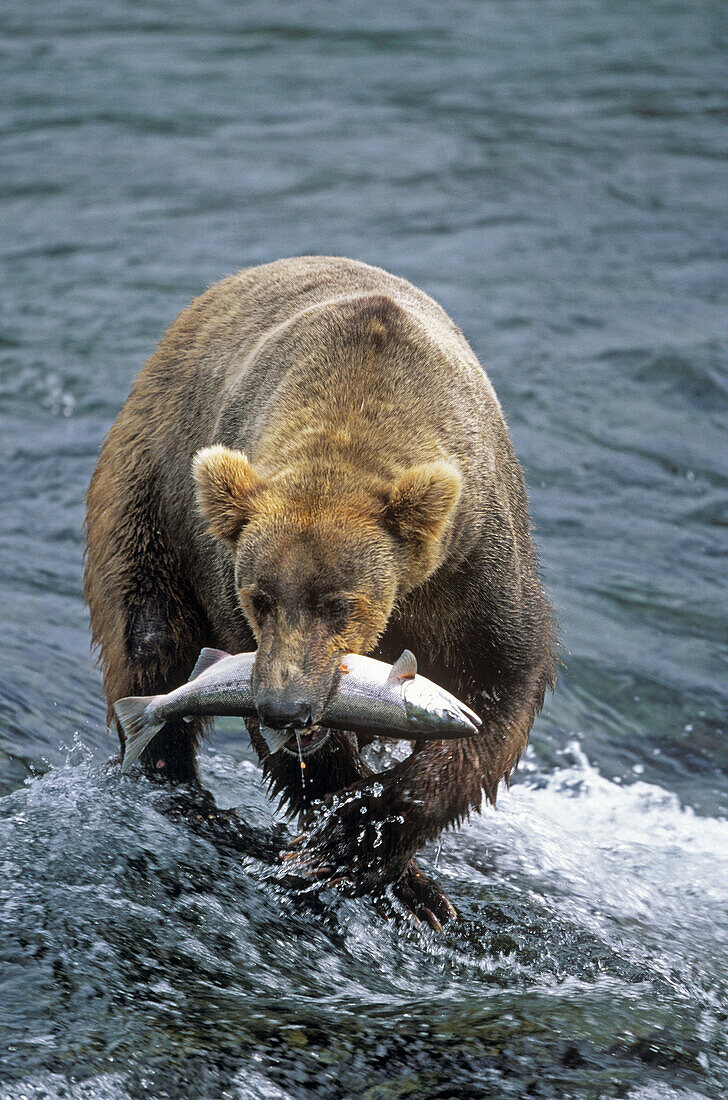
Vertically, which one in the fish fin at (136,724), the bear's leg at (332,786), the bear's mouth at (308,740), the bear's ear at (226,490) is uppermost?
the bear's ear at (226,490)

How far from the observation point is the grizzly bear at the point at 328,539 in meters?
4.39

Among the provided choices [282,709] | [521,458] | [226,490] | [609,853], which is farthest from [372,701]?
[521,458]

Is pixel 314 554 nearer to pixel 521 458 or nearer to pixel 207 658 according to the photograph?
pixel 207 658

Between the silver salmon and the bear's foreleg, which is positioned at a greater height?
the silver salmon

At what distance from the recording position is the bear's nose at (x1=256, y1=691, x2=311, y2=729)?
157 inches

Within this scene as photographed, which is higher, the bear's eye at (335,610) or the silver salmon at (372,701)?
the bear's eye at (335,610)

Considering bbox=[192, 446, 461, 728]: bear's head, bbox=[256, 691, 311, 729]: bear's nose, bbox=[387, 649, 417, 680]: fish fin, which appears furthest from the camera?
bbox=[387, 649, 417, 680]: fish fin

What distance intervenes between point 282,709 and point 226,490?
89cm

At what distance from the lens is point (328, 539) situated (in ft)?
14.2

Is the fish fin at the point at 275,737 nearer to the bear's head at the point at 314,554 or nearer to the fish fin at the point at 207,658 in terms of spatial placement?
the bear's head at the point at 314,554

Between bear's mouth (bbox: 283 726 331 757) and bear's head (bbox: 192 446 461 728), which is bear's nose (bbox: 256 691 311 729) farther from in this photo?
bear's mouth (bbox: 283 726 331 757)

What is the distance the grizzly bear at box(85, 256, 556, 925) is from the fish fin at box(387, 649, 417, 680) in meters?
0.18

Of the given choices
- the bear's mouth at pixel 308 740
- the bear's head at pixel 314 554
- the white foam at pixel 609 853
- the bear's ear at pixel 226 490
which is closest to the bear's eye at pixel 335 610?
the bear's head at pixel 314 554

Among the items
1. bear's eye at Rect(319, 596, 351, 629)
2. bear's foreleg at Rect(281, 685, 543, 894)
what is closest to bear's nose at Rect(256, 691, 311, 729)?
bear's eye at Rect(319, 596, 351, 629)
